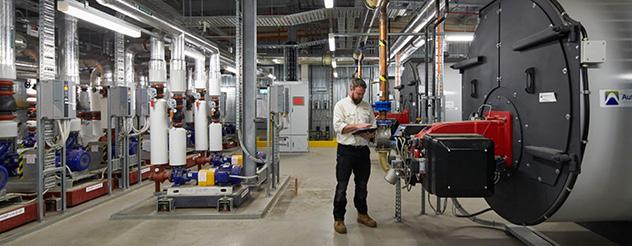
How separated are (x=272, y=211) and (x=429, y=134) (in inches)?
105

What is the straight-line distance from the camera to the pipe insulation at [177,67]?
5098 mm

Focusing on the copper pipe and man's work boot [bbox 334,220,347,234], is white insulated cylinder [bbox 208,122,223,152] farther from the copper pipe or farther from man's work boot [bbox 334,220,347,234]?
man's work boot [bbox 334,220,347,234]

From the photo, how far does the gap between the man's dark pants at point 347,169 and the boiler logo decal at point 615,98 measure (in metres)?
2.12

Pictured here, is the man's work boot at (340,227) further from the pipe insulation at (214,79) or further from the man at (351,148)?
the pipe insulation at (214,79)

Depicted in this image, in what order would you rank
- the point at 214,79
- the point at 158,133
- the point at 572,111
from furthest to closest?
1. the point at 214,79
2. the point at 158,133
3. the point at 572,111

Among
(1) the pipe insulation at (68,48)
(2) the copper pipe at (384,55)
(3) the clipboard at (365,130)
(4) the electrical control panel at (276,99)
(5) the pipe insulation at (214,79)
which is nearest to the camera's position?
(3) the clipboard at (365,130)

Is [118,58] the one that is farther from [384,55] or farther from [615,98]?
[615,98]

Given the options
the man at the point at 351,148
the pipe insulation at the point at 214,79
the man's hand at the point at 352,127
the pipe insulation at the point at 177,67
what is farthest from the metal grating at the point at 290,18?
the man's hand at the point at 352,127

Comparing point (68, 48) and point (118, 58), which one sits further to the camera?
point (118, 58)

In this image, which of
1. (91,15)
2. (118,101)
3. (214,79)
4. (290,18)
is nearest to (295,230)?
(91,15)

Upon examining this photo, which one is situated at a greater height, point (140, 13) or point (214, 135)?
point (140, 13)

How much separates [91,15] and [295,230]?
131 inches

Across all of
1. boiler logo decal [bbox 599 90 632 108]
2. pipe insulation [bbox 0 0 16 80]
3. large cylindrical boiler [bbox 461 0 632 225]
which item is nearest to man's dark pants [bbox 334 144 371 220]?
large cylindrical boiler [bbox 461 0 632 225]

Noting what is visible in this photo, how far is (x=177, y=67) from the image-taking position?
5.60 meters
